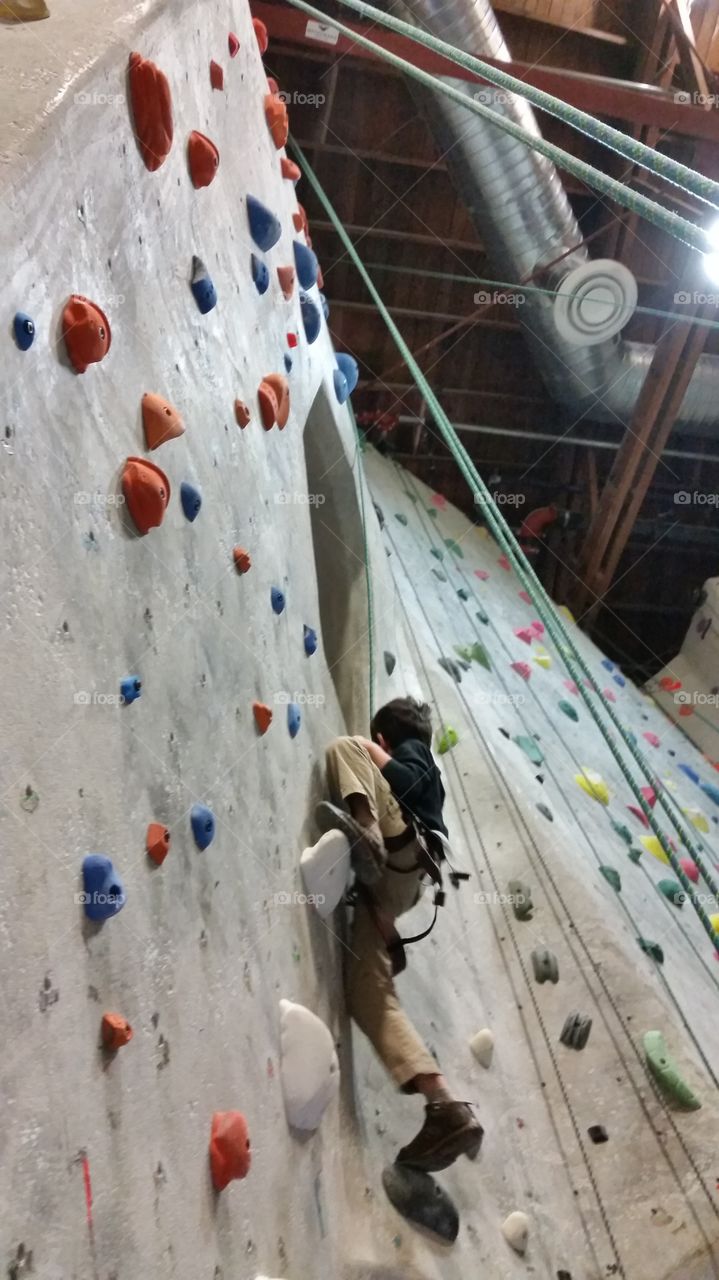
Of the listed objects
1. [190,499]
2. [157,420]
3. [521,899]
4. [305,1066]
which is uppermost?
[157,420]

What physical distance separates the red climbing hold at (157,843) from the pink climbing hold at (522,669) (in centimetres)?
312

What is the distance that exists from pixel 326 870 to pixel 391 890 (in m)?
0.27

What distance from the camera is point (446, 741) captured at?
9.80ft

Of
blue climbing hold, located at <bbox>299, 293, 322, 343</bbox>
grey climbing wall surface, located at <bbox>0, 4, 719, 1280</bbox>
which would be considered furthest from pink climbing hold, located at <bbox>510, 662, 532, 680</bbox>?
blue climbing hold, located at <bbox>299, 293, 322, 343</bbox>

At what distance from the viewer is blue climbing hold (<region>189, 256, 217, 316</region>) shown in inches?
61.3

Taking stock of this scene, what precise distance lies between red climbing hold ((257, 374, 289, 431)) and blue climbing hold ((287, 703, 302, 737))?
608mm

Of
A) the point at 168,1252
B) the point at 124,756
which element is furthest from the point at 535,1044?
the point at 124,756

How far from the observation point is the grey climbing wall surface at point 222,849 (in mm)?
953
